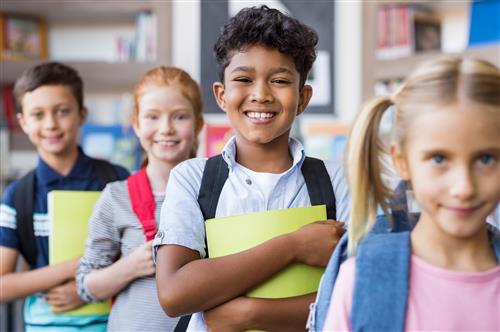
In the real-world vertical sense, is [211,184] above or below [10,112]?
below

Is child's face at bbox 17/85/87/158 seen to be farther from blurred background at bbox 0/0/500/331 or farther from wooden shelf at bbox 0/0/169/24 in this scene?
wooden shelf at bbox 0/0/169/24

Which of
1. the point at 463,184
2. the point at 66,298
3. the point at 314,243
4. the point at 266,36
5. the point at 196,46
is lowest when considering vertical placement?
the point at 66,298

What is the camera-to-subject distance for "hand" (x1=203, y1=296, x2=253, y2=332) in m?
1.11

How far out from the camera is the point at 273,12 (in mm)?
1273

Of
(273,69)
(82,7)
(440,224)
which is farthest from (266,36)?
(82,7)

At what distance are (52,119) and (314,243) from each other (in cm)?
103

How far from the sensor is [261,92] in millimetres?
1206

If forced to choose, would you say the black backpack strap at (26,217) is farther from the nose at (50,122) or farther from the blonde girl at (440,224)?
the blonde girl at (440,224)

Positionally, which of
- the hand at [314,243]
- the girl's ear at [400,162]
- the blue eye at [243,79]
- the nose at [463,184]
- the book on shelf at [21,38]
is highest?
the book on shelf at [21,38]

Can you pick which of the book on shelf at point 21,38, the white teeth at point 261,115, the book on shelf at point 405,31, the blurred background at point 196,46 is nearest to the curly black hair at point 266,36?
the white teeth at point 261,115

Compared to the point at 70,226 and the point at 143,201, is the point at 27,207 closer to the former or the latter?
the point at 70,226

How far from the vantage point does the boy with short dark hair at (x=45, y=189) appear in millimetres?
1717

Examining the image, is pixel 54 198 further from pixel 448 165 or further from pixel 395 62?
pixel 395 62

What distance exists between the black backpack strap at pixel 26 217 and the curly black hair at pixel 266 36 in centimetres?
75
